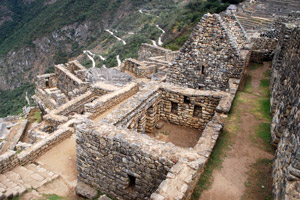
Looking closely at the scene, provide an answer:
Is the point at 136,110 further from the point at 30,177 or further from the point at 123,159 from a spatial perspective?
the point at 30,177

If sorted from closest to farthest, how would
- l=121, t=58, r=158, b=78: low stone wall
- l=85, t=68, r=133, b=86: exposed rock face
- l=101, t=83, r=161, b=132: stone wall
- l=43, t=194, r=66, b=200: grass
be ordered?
l=43, t=194, r=66, b=200: grass, l=101, t=83, r=161, b=132: stone wall, l=85, t=68, r=133, b=86: exposed rock face, l=121, t=58, r=158, b=78: low stone wall

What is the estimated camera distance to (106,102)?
10.5m

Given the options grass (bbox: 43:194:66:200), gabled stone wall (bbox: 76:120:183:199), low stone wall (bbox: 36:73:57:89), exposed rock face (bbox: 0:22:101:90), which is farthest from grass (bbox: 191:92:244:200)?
exposed rock face (bbox: 0:22:101:90)

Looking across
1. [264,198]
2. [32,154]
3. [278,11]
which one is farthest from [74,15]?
[264,198]

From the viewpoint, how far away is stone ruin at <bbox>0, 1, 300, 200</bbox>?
5.13 meters

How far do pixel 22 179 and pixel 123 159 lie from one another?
15.0 feet

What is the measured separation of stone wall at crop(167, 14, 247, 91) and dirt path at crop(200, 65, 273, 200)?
4.67 feet

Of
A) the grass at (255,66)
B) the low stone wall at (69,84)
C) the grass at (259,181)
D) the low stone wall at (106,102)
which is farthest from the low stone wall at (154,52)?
the grass at (259,181)

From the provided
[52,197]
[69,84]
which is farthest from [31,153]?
[69,84]

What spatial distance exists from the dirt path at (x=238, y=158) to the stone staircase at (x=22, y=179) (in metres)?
5.42

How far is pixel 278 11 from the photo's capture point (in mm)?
38812

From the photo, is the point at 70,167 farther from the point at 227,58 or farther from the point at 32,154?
the point at 227,58

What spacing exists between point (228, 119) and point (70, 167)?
5.84 metres

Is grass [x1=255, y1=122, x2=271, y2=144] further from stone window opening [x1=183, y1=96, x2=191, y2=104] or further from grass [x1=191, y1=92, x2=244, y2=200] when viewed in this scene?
stone window opening [x1=183, y1=96, x2=191, y2=104]
